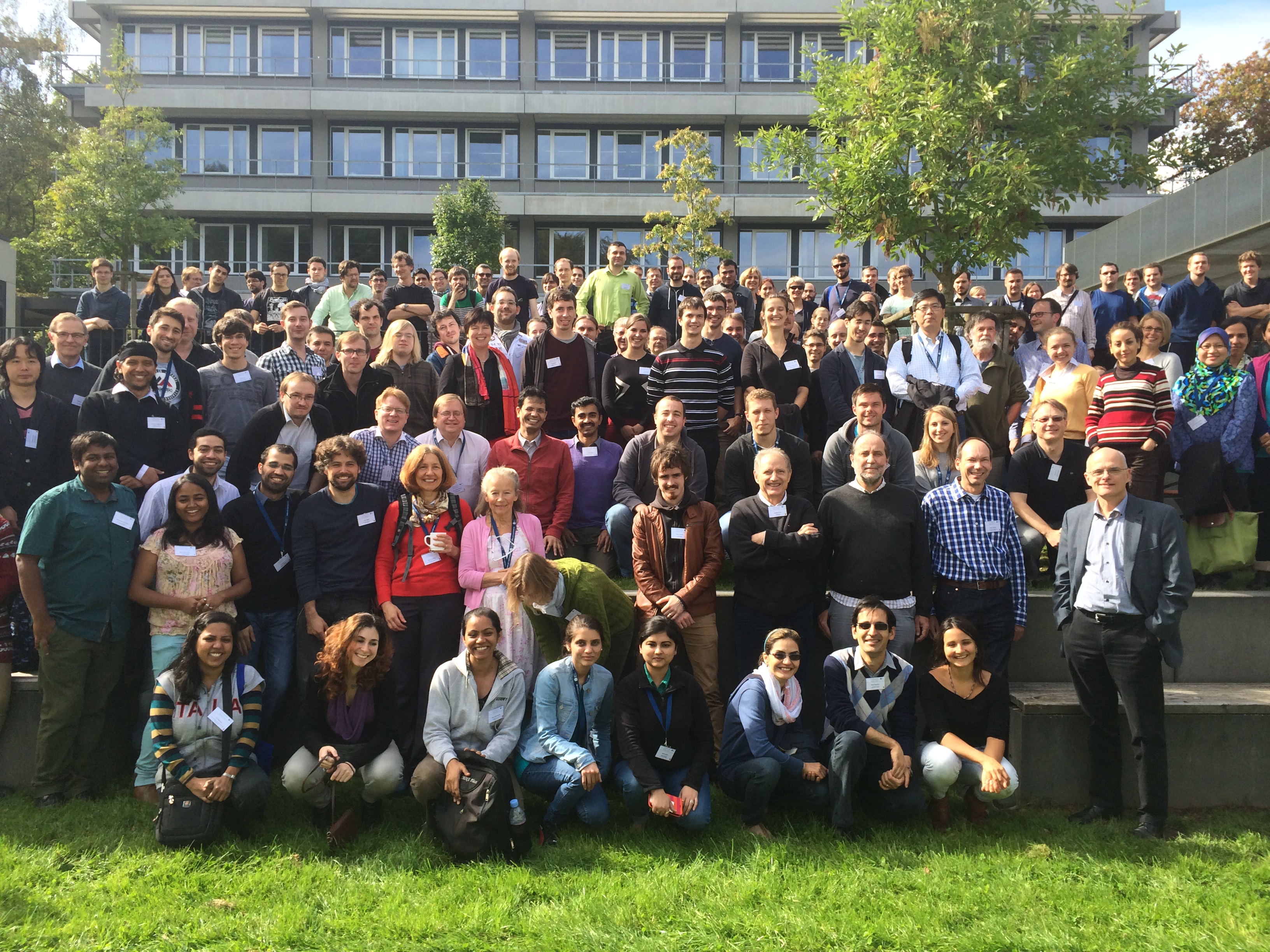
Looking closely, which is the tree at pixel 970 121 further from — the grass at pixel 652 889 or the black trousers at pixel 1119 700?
the grass at pixel 652 889

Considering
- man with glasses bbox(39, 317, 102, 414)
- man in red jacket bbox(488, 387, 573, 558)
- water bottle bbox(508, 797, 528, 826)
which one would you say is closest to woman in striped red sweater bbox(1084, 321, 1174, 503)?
man in red jacket bbox(488, 387, 573, 558)

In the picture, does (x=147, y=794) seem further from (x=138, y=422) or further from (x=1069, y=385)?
(x=1069, y=385)

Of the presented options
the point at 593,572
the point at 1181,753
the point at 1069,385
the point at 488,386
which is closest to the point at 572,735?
the point at 593,572

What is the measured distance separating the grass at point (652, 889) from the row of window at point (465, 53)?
32643mm

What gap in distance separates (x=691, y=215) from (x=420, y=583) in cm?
1746

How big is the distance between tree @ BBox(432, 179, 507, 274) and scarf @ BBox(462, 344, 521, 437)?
1868cm

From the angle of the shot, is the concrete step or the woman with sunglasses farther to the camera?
the concrete step

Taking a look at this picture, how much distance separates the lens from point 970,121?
11.4 meters

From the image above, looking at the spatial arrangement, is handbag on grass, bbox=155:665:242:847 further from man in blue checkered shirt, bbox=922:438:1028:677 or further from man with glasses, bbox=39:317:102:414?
man in blue checkered shirt, bbox=922:438:1028:677

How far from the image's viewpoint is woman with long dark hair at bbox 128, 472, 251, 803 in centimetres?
589

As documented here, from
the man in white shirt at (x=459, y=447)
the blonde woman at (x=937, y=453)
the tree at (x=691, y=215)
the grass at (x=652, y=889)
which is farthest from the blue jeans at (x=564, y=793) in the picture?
the tree at (x=691, y=215)

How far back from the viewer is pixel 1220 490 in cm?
711

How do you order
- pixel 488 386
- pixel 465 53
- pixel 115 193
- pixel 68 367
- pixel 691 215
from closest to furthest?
pixel 68 367
pixel 488 386
pixel 691 215
pixel 115 193
pixel 465 53

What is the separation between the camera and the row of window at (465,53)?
34.0 m
